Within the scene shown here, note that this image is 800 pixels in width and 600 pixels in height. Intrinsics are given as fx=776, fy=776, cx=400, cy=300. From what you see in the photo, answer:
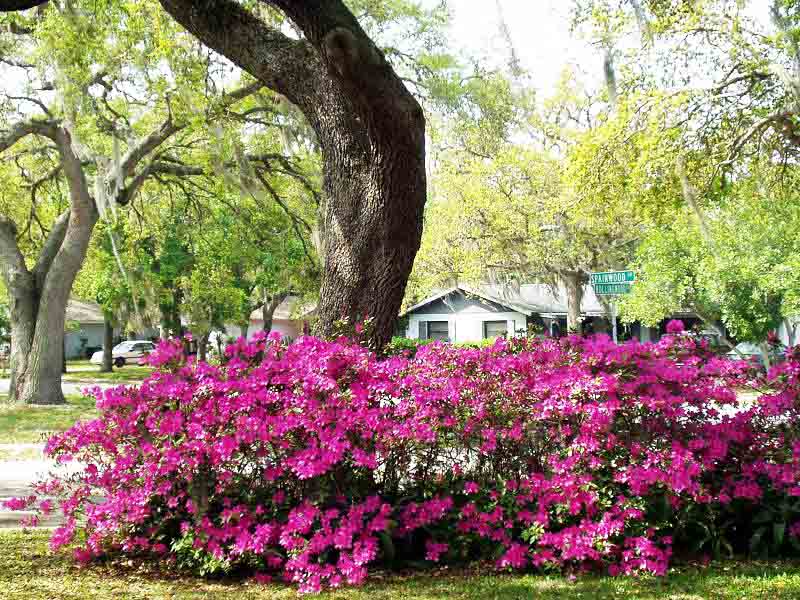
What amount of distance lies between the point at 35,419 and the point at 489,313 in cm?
2784

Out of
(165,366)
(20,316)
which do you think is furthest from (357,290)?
(20,316)

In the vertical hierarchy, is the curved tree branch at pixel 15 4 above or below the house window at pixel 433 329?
above

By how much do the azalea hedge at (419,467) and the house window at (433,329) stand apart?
36395 mm

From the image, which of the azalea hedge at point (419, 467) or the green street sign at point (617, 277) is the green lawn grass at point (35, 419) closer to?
the azalea hedge at point (419, 467)

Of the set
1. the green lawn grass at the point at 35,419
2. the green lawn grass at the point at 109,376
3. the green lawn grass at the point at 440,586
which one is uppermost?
the green lawn grass at the point at 109,376

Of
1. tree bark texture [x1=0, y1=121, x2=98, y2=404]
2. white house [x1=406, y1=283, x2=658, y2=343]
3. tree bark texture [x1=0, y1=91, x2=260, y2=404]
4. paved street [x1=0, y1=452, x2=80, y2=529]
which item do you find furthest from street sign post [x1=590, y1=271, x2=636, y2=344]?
white house [x1=406, y1=283, x2=658, y2=343]

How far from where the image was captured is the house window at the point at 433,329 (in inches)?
1658

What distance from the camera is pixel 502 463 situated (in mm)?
5453

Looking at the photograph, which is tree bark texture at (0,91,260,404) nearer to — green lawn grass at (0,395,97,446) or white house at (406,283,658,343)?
green lawn grass at (0,395,97,446)

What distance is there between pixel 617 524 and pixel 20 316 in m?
16.5

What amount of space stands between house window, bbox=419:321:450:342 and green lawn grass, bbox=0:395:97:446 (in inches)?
985

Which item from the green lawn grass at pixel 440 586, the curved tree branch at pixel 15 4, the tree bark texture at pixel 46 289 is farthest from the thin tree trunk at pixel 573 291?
the curved tree branch at pixel 15 4

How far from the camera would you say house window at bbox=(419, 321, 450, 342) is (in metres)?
42.1

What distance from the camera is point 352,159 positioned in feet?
20.7
